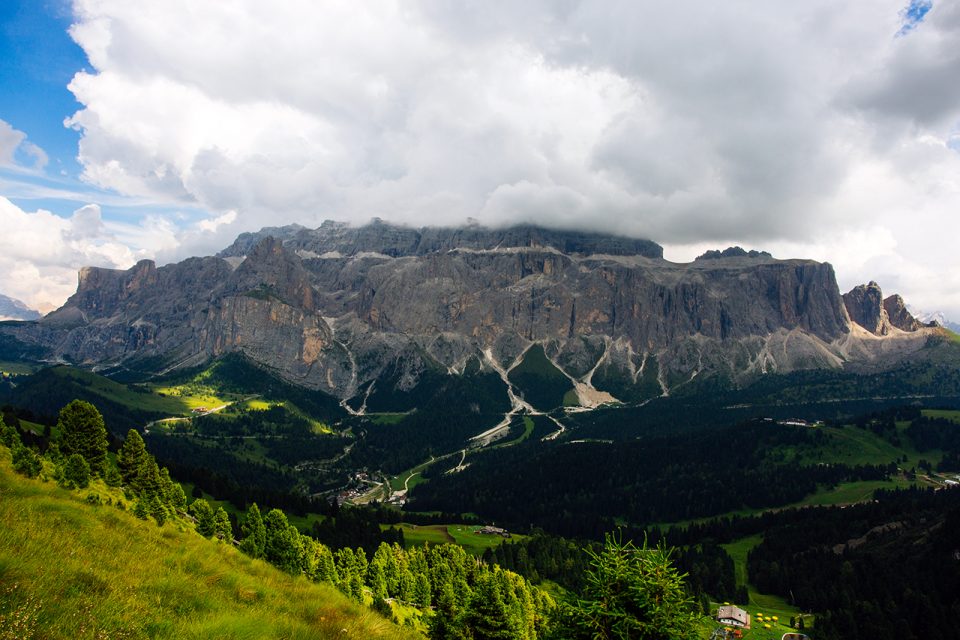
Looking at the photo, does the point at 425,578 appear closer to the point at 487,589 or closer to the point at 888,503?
the point at 487,589

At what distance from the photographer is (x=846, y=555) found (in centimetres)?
13000

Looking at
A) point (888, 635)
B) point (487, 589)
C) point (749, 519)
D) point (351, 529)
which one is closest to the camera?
point (487, 589)

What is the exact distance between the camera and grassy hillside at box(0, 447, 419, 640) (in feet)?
32.7

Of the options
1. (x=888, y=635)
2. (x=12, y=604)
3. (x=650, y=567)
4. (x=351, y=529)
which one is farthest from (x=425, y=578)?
(x=888, y=635)

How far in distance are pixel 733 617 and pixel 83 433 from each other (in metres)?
110

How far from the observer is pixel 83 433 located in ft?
182

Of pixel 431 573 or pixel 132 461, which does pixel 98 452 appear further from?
pixel 431 573

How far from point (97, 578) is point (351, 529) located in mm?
117332

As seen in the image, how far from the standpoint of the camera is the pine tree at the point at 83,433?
54134mm

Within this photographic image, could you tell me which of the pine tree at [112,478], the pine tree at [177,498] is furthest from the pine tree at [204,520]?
the pine tree at [112,478]

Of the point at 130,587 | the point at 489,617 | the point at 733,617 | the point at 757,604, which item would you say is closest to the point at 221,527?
the point at 489,617

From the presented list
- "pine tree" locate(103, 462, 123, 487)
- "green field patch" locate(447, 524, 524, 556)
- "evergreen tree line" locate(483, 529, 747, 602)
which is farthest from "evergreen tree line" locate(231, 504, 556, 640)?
"green field patch" locate(447, 524, 524, 556)

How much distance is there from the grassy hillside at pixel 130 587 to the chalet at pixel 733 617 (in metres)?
108

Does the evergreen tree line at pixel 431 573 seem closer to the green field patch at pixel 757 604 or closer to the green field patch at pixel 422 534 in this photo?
the green field patch at pixel 422 534
